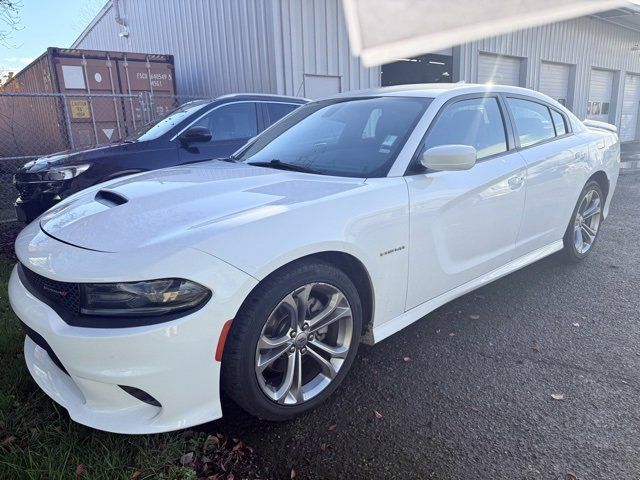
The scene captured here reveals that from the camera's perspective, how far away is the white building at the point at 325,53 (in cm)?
965

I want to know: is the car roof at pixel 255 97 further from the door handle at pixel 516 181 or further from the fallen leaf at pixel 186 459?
the fallen leaf at pixel 186 459

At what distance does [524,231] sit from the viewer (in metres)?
3.57

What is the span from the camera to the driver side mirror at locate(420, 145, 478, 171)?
261 centimetres

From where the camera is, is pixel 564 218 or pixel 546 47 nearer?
pixel 564 218

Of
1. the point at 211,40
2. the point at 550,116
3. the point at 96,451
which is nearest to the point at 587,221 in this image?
the point at 550,116

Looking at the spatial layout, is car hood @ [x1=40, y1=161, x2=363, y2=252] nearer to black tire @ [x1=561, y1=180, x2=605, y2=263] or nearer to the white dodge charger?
the white dodge charger

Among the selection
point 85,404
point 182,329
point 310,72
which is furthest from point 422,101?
point 310,72

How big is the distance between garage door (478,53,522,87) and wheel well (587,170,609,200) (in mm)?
10217

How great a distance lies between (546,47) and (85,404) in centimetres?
1727

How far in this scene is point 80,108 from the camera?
388 inches

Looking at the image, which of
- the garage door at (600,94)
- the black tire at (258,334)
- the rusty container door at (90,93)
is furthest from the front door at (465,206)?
the garage door at (600,94)

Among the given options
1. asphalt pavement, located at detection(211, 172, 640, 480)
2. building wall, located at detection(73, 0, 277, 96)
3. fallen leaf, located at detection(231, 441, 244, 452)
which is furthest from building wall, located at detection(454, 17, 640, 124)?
fallen leaf, located at detection(231, 441, 244, 452)

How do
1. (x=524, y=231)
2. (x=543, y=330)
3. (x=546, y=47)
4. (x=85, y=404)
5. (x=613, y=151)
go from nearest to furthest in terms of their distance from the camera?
(x=85, y=404) < (x=543, y=330) < (x=524, y=231) < (x=613, y=151) < (x=546, y=47)

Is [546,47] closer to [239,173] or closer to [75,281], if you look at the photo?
[239,173]
